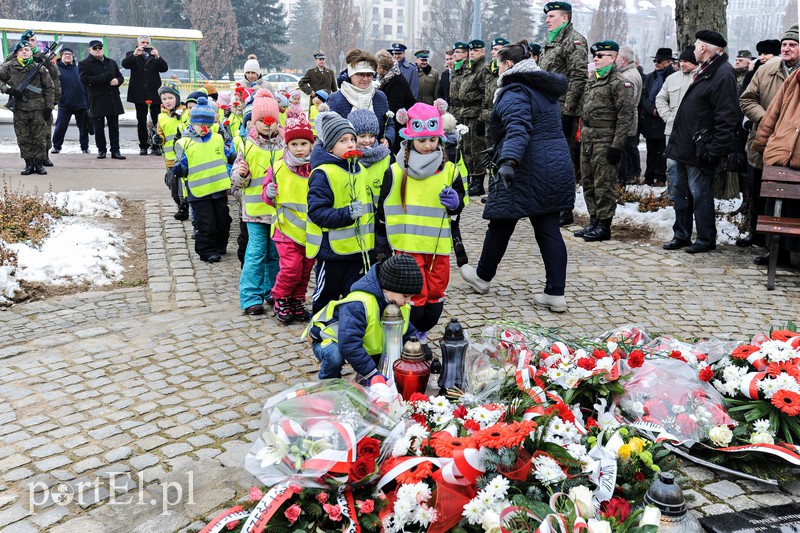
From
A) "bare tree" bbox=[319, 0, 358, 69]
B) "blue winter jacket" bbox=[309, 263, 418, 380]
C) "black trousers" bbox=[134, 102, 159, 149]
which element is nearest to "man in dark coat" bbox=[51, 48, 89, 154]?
"black trousers" bbox=[134, 102, 159, 149]

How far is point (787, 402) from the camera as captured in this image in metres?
4.03

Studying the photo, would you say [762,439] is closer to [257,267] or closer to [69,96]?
[257,267]

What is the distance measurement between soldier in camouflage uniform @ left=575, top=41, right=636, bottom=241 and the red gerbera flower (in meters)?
5.08

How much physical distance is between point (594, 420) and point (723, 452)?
65 centimetres

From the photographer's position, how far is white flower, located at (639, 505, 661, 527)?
3.00 metres

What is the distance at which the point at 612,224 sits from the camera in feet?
32.4

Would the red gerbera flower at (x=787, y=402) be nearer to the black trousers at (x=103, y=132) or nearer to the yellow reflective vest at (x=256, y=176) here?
the yellow reflective vest at (x=256, y=176)

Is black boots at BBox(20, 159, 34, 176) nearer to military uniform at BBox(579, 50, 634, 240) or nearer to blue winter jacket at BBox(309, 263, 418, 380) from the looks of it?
military uniform at BBox(579, 50, 634, 240)

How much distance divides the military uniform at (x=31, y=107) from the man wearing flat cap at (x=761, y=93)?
10.6m

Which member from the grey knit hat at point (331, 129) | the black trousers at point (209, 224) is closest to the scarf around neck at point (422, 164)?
the grey knit hat at point (331, 129)

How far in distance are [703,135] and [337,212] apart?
4598mm

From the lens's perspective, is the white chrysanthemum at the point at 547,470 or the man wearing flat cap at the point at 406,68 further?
the man wearing flat cap at the point at 406,68

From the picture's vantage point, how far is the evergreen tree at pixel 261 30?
157 ft

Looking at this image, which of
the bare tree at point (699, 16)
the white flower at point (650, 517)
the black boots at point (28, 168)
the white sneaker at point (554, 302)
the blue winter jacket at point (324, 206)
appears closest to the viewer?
the white flower at point (650, 517)
